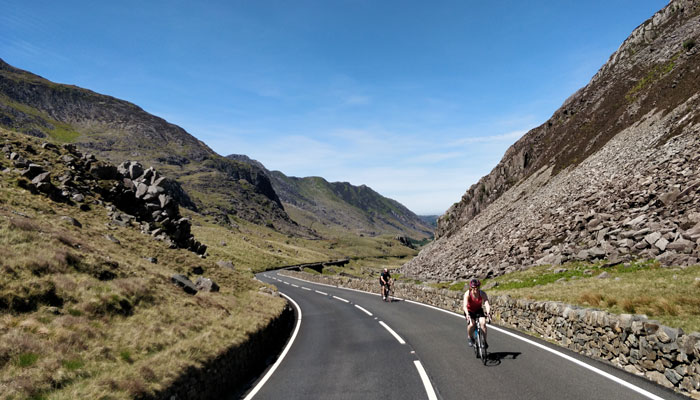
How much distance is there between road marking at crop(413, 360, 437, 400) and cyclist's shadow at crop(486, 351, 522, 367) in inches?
66.6

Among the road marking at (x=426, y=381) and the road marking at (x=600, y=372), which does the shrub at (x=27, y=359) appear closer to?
the road marking at (x=426, y=381)

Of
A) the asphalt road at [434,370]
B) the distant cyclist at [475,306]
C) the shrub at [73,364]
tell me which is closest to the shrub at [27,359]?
the shrub at [73,364]

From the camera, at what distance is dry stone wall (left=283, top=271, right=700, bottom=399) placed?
20.6ft

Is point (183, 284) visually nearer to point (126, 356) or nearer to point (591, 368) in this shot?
point (126, 356)

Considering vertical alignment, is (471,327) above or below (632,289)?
below

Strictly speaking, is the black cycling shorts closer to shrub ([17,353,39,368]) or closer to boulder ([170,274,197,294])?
shrub ([17,353,39,368])

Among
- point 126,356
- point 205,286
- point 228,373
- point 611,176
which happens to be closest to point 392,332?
point 228,373

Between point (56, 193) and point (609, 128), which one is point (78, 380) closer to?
point (56, 193)

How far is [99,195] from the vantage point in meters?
28.3

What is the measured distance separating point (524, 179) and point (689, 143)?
2483cm

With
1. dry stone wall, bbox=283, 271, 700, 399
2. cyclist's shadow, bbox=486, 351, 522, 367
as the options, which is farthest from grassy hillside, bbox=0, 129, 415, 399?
dry stone wall, bbox=283, 271, 700, 399

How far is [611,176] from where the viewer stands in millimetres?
24656

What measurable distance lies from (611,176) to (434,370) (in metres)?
23.7

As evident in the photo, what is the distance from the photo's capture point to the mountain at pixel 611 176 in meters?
17.4
